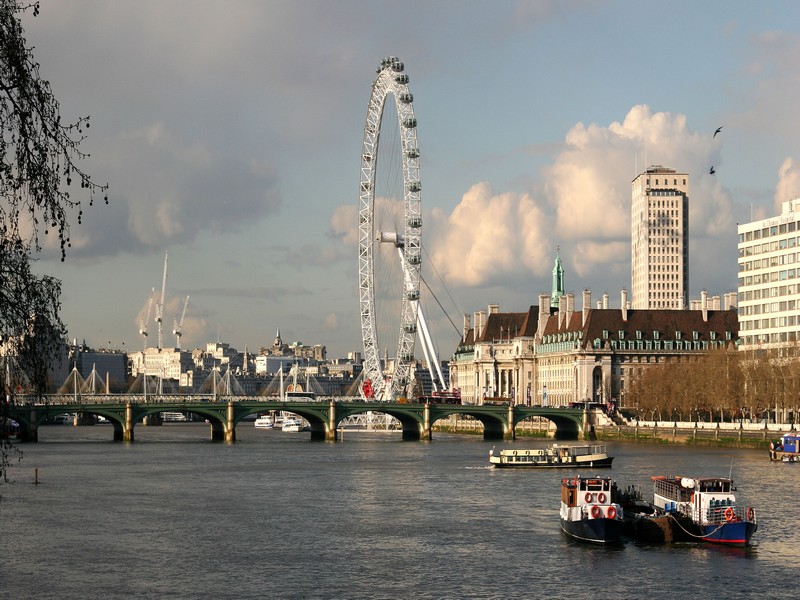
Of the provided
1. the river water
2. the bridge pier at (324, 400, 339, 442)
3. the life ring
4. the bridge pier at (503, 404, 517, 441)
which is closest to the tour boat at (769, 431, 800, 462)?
the river water

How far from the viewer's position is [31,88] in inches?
936

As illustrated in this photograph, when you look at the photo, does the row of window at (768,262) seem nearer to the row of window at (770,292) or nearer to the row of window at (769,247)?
the row of window at (769,247)

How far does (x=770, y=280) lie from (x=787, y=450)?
160 ft

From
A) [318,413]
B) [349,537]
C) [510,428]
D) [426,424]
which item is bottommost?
[349,537]

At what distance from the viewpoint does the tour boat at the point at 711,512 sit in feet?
204

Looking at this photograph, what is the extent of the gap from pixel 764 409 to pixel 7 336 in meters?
134

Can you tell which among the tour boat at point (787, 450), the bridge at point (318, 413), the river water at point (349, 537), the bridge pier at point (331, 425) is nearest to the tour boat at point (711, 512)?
the river water at point (349, 537)

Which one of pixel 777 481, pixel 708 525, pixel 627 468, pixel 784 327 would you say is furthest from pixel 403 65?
pixel 708 525

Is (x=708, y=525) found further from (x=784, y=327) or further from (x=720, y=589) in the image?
(x=784, y=327)

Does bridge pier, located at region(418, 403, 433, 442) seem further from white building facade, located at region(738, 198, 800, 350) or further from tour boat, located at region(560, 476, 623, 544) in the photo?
tour boat, located at region(560, 476, 623, 544)

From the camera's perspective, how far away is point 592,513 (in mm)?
64000

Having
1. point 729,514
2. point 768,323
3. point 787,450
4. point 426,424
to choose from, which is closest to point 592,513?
point 729,514

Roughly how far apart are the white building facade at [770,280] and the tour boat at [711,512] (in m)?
88.9

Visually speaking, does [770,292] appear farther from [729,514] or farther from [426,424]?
[729,514]
